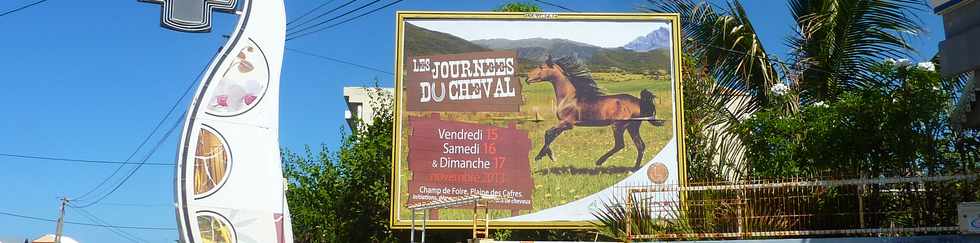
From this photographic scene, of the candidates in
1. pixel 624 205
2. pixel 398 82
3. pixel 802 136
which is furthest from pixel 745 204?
pixel 398 82

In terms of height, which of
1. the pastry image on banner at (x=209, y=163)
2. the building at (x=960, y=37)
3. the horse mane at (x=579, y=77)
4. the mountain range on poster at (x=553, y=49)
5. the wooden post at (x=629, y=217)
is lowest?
the wooden post at (x=629, y=217)

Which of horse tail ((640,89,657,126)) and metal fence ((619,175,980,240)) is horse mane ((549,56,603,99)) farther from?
metal fence ((619,175,980,240))

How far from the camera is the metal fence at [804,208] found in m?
13.6

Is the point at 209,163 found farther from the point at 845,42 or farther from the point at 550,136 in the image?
the point at 845,42

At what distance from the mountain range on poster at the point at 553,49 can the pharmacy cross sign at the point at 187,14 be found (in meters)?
4.33

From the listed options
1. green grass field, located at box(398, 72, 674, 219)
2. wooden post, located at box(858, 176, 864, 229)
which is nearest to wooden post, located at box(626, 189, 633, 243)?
wooden post, located at box(858, 176, 864, 229)

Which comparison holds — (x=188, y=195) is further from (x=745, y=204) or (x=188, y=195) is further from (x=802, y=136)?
(x=802, y=136)

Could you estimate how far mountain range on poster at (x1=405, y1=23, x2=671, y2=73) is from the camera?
19.6 metres

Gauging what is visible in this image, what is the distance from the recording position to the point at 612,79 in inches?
771

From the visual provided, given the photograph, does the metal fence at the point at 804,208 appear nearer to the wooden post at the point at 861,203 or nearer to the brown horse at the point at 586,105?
the wooden post at the point at 861,203

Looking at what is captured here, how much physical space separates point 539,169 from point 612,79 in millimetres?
2349

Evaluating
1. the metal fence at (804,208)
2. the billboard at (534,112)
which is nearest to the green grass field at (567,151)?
the billboard at (534,112)

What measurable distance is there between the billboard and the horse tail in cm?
2

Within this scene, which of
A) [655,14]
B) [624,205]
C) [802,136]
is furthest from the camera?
[655,14]
